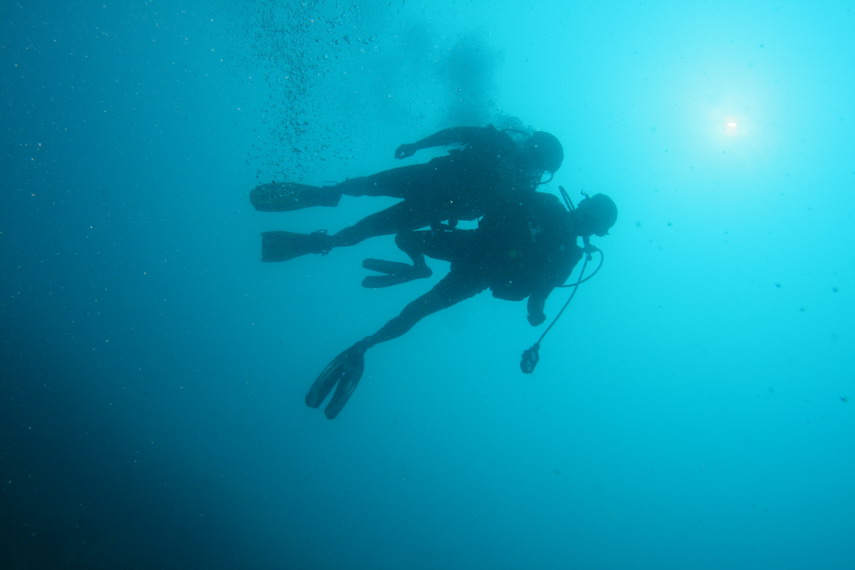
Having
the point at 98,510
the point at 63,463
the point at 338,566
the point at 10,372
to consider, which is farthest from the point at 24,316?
the point at 338,566

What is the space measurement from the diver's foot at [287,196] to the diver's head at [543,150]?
2.09 meters

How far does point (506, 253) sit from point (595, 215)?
0.93m

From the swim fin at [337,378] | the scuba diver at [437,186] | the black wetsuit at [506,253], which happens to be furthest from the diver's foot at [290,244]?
the swim fin at [337,378]

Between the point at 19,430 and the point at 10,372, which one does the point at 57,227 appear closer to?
the point at 10,372

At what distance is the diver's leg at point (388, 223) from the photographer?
4516 mm

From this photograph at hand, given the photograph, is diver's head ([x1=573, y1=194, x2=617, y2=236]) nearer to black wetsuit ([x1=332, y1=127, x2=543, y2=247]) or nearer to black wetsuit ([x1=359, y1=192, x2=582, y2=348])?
black wetsuit ([x1=359, y1=192, x2=582, y2=348])

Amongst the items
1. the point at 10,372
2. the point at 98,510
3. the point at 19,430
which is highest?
the point at 10,372

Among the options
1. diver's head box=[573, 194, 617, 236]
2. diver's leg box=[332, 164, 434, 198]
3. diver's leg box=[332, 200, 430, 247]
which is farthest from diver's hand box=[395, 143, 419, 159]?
diver's head box=[573, 194, 617, 236]

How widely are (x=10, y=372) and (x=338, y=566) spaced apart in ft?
101

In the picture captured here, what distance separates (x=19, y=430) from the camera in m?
18.2

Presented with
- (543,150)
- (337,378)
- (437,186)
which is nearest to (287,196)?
(437,186)

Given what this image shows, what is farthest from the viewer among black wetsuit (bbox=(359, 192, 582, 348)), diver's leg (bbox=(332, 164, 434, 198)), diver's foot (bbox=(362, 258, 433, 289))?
diver's foot (bbox=(362, 258, 433, 289))

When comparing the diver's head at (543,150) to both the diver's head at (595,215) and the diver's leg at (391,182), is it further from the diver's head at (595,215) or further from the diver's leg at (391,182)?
the diver's leg at (391,182)

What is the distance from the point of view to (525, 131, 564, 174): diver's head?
13.8 feet
